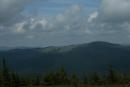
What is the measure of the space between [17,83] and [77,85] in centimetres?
3367

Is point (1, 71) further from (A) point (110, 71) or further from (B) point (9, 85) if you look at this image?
(A) point (110, 71)

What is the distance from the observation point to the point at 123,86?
188 metres

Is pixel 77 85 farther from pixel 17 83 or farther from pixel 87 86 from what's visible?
pixel 17 83

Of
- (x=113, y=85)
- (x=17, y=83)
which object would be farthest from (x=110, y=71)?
(x=17, y=83)

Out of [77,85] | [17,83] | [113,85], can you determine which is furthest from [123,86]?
[17,83]

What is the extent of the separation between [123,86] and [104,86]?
1286 centimetres

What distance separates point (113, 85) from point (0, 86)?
63.9m

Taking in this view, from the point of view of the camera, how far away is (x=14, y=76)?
195m

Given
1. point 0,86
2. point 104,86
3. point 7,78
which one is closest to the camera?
point 0,86

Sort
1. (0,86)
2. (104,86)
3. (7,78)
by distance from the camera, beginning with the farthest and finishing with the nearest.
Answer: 1. (104,86)
2. (7,78)
3. (0,86)

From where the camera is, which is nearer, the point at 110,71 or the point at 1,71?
the point at 1,71

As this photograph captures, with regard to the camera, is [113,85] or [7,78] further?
[113,85]

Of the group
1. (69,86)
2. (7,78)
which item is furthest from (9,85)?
(69,86)

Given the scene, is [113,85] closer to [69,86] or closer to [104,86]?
[104,86]
